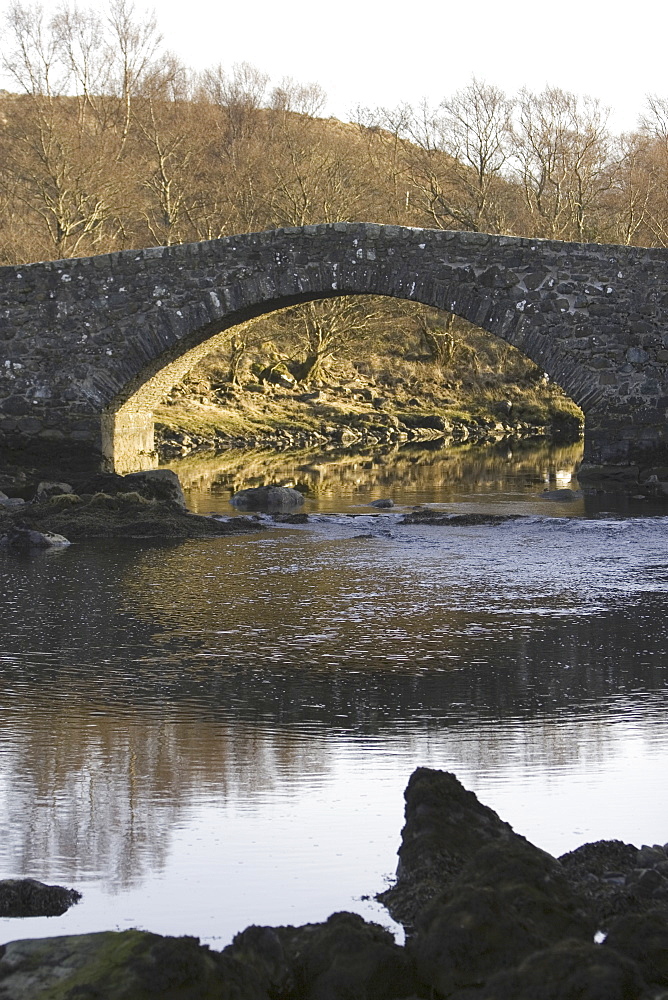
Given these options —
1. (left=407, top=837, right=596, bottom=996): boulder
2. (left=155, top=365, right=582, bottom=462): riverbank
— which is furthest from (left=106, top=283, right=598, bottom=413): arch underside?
(left=407, top=837, right=596, bottom=996): boulder

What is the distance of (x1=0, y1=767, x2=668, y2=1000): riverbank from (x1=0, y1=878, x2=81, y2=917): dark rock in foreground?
0.45 m

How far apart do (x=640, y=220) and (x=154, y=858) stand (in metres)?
35.1

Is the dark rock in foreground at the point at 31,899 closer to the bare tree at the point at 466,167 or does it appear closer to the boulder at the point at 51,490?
the boulder at the point at 51,490

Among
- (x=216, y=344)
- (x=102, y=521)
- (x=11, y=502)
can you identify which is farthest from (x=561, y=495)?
(x=216, y=344)

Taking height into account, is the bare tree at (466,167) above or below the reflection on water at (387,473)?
above

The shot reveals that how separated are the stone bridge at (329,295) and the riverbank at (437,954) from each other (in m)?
14.3

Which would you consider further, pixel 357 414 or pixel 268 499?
pixel 357 414

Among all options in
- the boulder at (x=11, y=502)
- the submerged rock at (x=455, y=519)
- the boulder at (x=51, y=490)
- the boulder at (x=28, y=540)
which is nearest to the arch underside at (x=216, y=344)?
the boulder at (x=51, y=490)

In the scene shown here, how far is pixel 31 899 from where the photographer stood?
358 centimetres

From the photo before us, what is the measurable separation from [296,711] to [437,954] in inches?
113

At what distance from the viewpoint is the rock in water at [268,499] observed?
1492 centimetres

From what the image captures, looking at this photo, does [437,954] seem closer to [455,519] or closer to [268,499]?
[455,519]

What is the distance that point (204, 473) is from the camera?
19.6 m

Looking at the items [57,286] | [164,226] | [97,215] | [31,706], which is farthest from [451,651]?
[164,226]
